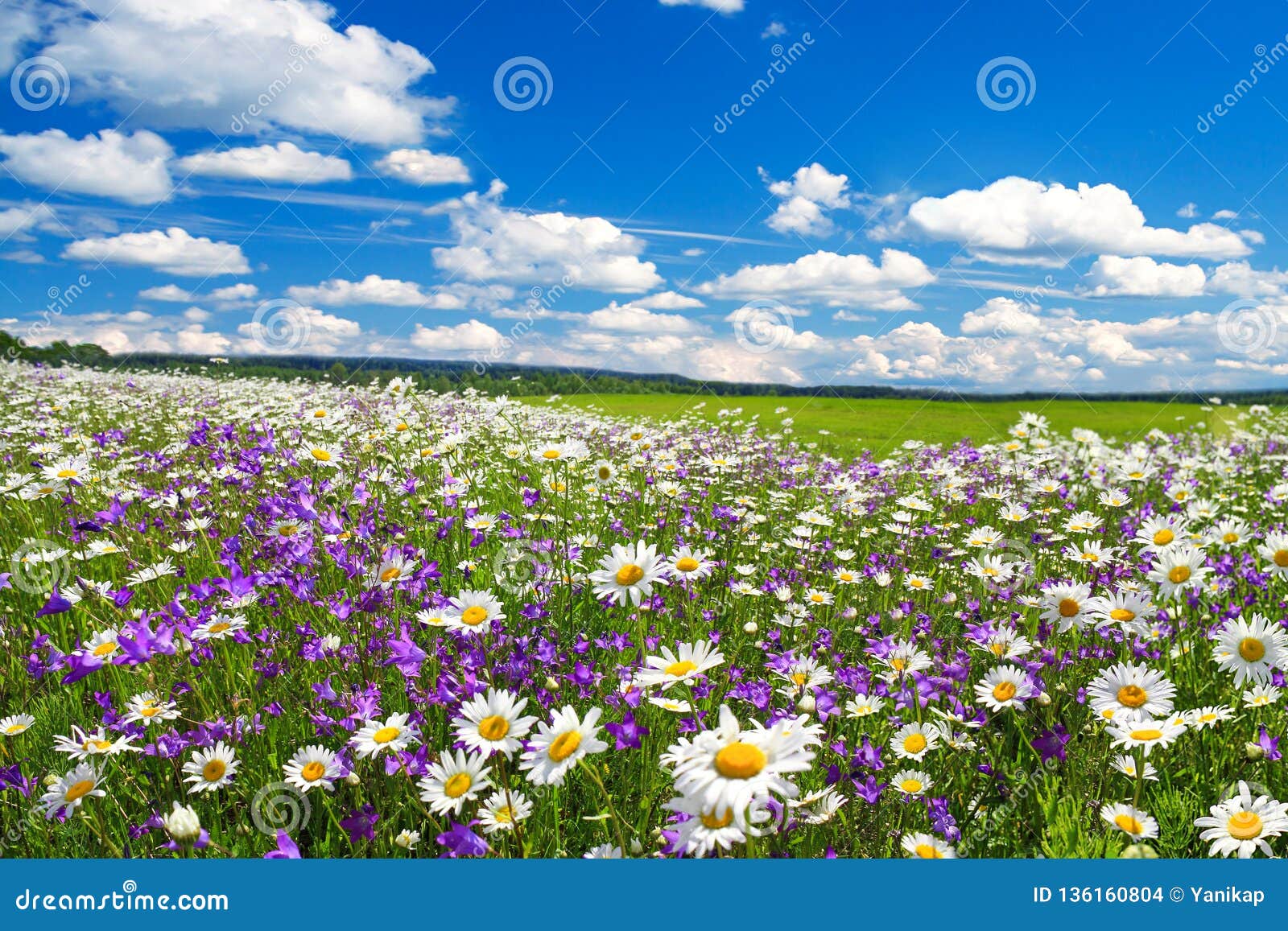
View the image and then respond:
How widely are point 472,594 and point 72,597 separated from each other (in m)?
1.65

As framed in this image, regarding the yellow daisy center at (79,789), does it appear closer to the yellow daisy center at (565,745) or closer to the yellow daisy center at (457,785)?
the yellow daisy center at (457,785)

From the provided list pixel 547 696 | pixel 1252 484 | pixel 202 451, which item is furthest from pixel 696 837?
pixel 1252 484

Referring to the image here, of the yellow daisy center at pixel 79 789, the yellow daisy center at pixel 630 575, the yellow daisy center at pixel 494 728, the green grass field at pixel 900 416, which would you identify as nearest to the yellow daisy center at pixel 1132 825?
the yellow daisy center at pixel 630 575

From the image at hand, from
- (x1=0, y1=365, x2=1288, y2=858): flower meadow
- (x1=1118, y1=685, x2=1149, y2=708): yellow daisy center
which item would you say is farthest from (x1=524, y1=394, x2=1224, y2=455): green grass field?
(x1=1118, y1=685, x2=1149, y2=708): yellow daisy center

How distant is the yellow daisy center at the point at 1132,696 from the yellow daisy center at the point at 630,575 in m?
1.53

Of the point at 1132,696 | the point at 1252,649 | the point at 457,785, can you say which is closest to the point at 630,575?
the point at 457,785

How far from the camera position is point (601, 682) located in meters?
3.13

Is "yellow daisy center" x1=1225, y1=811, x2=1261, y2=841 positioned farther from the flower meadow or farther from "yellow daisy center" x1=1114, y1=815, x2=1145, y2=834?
"yellow daisy center" x1=1114, y1=815, x2=1145, y2=834

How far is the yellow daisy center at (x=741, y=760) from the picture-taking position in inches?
52.7

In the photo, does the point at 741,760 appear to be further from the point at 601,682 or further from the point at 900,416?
the point at 900,416

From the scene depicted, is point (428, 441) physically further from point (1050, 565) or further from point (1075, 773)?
point (1075, 773)

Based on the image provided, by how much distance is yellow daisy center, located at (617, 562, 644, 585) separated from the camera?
2.43 m

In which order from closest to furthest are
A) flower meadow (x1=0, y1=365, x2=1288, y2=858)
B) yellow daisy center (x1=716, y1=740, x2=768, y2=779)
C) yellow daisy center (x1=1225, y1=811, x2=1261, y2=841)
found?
yellow daisy center (x1=716, y1=740, x2=768, y2=779) → yellow daisy center (x1=1225, y1=811, x2=1261, y2=841) → flower meadow (x1=0, y1=365, x2=1288, y2=858)

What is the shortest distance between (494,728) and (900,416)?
24.1m
